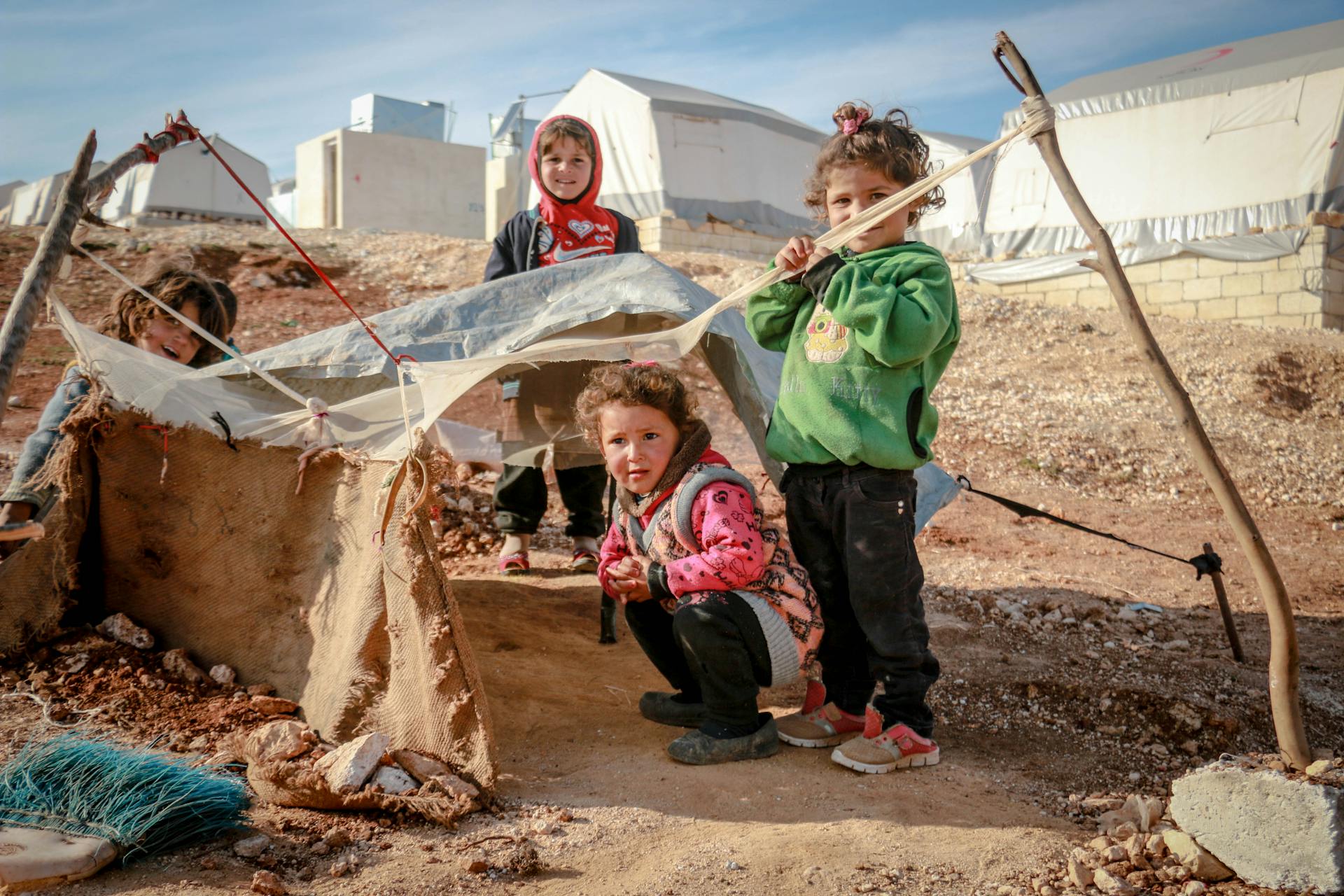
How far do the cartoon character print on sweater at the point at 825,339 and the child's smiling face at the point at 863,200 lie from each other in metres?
0.19

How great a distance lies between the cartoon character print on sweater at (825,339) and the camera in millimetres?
2471

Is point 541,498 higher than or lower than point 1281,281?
lower

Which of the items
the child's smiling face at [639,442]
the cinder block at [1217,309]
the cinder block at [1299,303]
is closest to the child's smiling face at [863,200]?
the child's smiling face at [639,442]

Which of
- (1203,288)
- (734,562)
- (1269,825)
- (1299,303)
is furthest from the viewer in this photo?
(1203,288)

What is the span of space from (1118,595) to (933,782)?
2234 mm

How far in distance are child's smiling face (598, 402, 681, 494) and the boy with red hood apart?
117 cm

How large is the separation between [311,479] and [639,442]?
90 cm

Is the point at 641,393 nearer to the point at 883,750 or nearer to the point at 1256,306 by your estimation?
the point at 883,750

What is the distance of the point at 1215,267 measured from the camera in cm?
1040

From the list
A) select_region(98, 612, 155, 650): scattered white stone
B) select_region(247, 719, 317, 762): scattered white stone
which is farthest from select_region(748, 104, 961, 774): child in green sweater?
select_region(98, 612, 155, 650): scattered white stone

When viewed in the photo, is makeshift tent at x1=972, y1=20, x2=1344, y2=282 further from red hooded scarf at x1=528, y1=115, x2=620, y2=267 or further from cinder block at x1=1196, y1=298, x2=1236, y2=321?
red hooded scarf at x1=528, y1=115, x2=620, y2=267

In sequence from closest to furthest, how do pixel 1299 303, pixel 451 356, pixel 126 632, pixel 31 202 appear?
pixel 126 632
pixel 451 356
pixel 1299 303
pixel 31 202

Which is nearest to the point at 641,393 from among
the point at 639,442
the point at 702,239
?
the point at 639,442

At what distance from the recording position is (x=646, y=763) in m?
2.41
